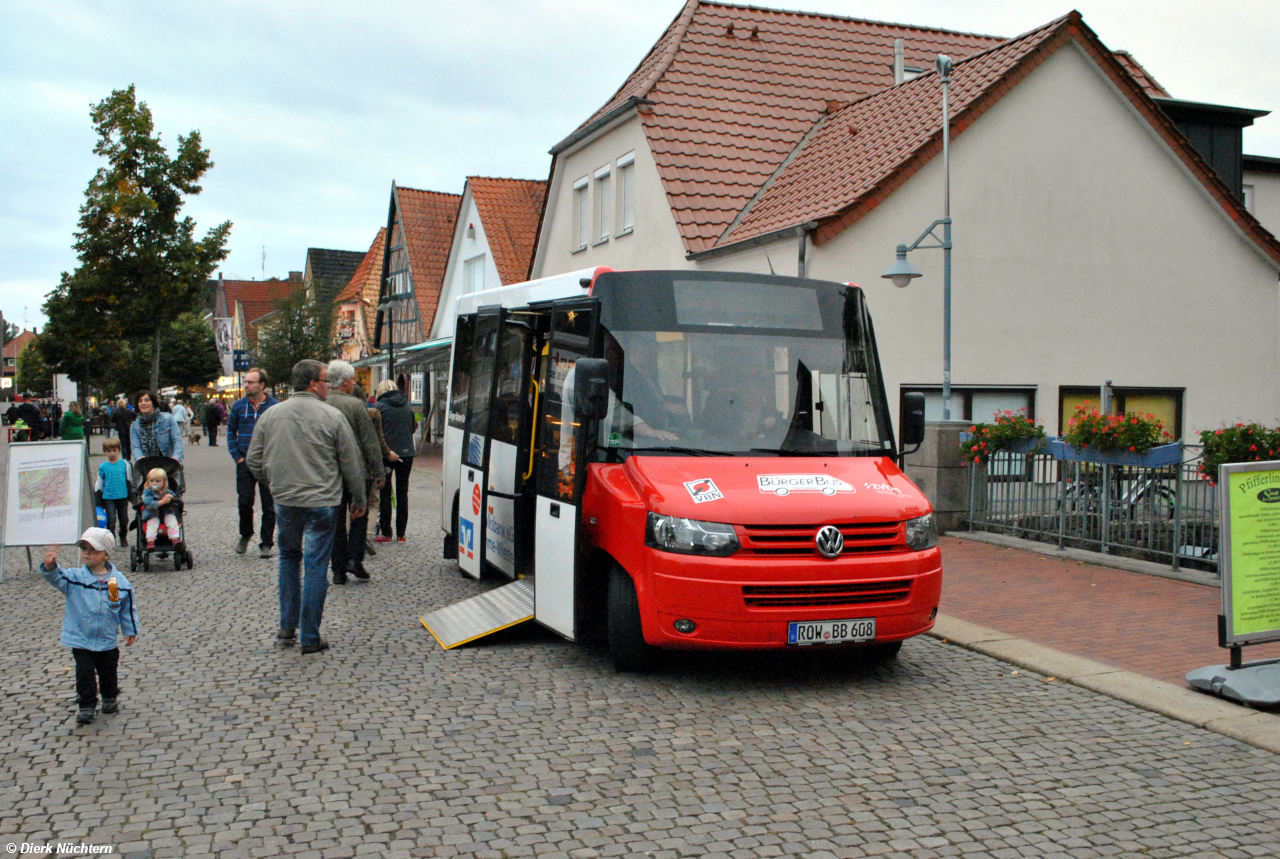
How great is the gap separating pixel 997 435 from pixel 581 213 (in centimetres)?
1639

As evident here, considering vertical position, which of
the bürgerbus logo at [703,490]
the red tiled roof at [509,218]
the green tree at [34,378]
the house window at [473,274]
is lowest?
the bürgerbus logo at [703,490]

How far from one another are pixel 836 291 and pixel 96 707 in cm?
497

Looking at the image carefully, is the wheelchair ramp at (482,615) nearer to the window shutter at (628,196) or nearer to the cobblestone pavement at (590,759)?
the cobblestone pavement at (590,759)

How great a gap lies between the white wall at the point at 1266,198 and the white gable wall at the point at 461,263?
1929cm

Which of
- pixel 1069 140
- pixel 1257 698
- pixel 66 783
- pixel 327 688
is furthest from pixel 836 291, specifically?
pixel 1069 140

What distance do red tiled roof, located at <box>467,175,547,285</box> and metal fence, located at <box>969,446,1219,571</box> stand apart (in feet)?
72.9

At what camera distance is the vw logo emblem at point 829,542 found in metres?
6.50

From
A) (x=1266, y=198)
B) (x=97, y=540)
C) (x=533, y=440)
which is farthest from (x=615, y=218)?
(x=97, y=540)

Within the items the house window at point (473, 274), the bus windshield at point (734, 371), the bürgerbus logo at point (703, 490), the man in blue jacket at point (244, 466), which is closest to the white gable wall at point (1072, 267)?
the man in blue jacket at point (244, 466)

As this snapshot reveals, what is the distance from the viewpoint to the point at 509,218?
36.2m

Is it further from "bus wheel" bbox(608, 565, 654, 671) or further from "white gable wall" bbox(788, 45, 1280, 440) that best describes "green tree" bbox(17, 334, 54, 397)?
"bus wheel" bbox(608, 565, 654, 671)

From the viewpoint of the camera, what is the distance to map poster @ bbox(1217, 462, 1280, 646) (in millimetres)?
6445

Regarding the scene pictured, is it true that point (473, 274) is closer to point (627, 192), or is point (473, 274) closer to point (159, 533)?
point (627, 192)

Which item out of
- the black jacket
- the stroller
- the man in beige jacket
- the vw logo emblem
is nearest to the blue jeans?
the man in beige jacket
